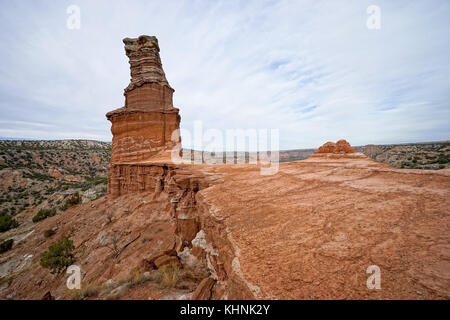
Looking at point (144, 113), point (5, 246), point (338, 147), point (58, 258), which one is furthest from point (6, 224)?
point (338, 147)

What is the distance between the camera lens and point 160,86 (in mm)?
19750

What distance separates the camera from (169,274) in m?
4.89

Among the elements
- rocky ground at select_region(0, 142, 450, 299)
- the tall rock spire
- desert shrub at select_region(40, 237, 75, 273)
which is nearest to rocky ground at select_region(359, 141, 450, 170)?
rocky ground at select_region(0, 142, 450, 299)

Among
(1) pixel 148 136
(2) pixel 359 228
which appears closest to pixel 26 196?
(1) pixel 148 136

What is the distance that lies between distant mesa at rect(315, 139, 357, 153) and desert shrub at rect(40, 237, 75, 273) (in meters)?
16.3

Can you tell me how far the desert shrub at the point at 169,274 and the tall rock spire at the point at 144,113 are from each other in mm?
14023

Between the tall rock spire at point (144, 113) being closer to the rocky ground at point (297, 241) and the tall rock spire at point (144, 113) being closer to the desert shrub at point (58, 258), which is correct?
the desert shrub at point (58, 258)

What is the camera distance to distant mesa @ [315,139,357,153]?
960cm

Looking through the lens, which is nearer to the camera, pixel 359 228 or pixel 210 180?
pixel 359 228

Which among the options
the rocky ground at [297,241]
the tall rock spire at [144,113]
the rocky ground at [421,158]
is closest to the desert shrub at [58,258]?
the rocky ground at [297,241]

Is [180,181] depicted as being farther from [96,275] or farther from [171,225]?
[96,275]

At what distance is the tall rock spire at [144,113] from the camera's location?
60.7 feet

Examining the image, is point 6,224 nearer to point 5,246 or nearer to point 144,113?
point 5,246

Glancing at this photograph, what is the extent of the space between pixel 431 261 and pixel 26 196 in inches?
1965
